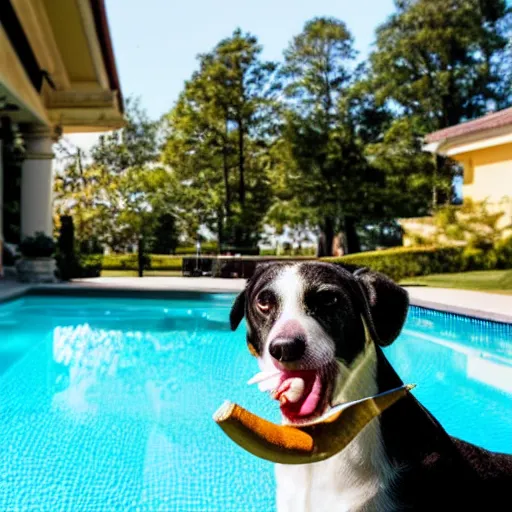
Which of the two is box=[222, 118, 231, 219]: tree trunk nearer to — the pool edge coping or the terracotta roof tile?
the terracotta roof tile

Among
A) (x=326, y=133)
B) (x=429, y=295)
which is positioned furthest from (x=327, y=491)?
(x=326, y=133)

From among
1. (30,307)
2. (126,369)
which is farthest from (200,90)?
(126,369)

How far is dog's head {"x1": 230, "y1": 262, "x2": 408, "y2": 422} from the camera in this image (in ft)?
4.36

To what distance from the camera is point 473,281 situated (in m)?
14.6

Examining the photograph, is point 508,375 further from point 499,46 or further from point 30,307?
point 499,46

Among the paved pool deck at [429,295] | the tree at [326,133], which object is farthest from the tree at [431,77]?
the paved pool deck at [429,295]

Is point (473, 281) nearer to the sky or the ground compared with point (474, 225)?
nearer to the ground

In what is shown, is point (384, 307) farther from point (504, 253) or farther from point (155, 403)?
point (504, 253)

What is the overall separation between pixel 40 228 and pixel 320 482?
16.0 meters

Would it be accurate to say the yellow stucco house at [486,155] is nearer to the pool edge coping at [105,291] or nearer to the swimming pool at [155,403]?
the pool edge coping at [105,291]

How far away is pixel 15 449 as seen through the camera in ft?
13.2

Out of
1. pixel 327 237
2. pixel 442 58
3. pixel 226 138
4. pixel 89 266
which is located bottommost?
pixel 89 266

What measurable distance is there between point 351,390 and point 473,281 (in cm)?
1398

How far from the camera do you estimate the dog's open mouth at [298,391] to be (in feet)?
4.42
